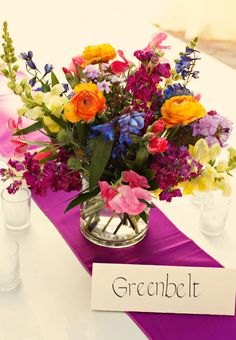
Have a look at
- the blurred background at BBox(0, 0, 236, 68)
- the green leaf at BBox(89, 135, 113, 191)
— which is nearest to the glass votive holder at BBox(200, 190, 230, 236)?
the green leaf at BBox(89, 135, 113, 191)

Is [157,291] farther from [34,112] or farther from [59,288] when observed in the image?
[34,112]

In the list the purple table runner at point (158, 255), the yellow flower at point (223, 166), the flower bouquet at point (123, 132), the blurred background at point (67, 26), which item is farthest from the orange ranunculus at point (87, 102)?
the blurred background at point (67, 26)

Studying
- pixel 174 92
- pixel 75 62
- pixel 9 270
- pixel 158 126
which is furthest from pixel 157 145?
pixel 9 270

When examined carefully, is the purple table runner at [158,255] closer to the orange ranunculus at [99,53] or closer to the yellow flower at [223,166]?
the yellow flower at [223,166]

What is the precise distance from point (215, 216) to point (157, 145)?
379 millimetres

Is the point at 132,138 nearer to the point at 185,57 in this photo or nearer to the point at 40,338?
the point at 185,57

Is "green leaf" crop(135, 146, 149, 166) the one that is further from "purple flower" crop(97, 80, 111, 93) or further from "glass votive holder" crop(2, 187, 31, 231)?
"glass votive holder" crop(2, 187, 31, 231)


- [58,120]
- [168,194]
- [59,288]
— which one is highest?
[58,120]

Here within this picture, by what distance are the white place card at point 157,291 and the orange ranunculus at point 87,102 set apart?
0.28 metres

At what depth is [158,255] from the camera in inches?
42.9

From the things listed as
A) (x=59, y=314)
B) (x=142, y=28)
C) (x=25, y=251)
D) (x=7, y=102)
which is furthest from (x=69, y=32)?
(x=59, y=314)

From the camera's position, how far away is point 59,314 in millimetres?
954

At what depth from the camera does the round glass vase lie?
1.05 metres

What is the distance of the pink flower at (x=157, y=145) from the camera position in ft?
2.75
